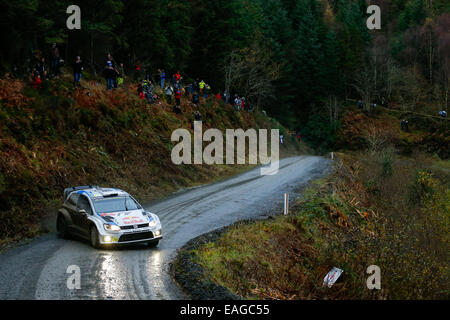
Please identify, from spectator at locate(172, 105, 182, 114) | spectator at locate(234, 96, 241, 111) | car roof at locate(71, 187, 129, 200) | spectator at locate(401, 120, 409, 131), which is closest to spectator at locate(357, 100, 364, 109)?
spectator at locate(401, 120, 409, 131)

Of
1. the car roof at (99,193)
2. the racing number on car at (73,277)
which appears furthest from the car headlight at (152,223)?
the racing number on car at (73,277)

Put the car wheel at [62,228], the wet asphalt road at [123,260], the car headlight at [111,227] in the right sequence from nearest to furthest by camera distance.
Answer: the wet asphalt road at [123,260] → the car headlight at [111,227] → the car wheel at [62,228]

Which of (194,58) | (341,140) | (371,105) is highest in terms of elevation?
(194,58)

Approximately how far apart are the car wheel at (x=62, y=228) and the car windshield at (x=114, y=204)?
158 cm

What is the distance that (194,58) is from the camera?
5462 cm

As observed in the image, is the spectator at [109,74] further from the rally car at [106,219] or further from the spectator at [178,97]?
the rally car at [106,219]

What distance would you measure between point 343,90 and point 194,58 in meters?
32.8

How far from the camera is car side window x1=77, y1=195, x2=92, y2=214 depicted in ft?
50.2

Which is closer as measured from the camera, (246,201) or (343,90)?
(246,201)

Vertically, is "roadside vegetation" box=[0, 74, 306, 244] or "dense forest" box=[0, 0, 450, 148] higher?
"dense forest" box=[0, 0, 450, 148]

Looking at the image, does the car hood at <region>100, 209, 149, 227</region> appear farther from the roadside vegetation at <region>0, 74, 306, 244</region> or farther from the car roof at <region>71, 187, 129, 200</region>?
the roadside vegetation at <region>0, 74, 306, 244</region>

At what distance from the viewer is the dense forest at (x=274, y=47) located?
30031 mm

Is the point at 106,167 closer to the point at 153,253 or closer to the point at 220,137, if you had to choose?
the point at 153,253

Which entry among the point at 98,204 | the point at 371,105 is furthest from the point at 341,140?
the point at 98,204
